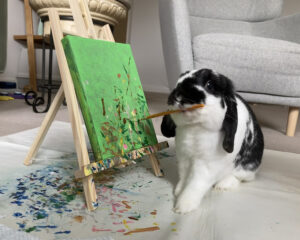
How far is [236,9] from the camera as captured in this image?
223cm

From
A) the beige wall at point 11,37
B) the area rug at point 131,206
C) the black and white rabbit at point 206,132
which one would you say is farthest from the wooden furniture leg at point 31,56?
the black and white rabbit at point 206,132

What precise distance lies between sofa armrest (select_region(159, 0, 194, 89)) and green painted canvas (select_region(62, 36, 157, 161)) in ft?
2.11

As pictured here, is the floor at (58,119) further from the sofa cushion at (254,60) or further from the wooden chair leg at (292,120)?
the sofa cushion at (254,60)

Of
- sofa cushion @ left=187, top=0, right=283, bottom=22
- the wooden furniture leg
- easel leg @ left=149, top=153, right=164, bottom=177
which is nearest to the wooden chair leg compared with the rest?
sofa cushion @ left=187, top=0, right=283, bottom=22

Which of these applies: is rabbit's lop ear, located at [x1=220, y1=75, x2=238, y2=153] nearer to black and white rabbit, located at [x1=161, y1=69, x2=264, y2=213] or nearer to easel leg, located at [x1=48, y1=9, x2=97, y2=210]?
black and white rabbit, located at [x1=161, y1=69, x2=264, y2=213]

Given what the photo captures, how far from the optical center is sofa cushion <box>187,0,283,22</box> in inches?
86.0

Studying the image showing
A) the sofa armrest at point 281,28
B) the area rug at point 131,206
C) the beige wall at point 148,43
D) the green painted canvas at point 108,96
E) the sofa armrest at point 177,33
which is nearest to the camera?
the area rug at point 131,206

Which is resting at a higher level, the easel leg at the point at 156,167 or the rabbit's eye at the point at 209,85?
the rabbit's eye at the point at 209,85

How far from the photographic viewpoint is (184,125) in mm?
825

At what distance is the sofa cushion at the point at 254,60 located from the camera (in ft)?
5.18

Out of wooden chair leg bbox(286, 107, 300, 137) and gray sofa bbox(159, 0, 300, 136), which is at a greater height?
gray sofa bbox(159, 0, 300, 136)

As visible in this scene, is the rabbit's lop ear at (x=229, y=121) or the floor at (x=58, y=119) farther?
the floor at (x=58, y=119)

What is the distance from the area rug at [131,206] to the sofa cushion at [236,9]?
1.50m

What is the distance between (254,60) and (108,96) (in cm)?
106
